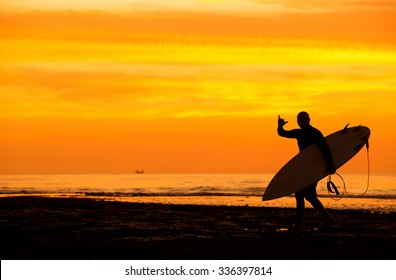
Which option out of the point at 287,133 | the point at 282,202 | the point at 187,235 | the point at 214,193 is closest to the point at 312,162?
the point at 287,133

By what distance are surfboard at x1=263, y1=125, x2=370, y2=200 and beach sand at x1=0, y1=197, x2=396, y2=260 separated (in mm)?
835

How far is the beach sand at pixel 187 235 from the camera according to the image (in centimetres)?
1202

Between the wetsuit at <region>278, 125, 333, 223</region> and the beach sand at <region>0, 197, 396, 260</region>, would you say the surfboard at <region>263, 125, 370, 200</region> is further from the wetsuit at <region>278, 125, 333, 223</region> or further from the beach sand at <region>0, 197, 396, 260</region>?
the beach sand at <region>0, 197, 396, 260</region>

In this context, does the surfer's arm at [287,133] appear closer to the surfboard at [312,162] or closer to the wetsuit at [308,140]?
the wetsuit at [308,140]

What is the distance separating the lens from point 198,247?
12.7m

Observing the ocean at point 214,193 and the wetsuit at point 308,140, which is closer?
the wetsuit at point 308,140

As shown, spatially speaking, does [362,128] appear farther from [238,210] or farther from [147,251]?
[147,251]

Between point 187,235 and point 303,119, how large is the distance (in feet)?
10.2


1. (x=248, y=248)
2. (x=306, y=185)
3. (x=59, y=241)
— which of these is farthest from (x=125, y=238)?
(x=306, y=185)

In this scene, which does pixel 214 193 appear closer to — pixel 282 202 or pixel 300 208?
pixel 282 202

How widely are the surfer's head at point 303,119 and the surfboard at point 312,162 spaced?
0.99 meters

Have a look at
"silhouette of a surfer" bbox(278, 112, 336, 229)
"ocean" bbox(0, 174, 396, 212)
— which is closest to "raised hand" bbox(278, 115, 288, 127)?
"silhouette of a surfer" bbox(278, 112, 336, 229)

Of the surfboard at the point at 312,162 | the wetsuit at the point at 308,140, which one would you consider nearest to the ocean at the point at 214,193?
the surfboard at the point at 312,162

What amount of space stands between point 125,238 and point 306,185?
370cm
